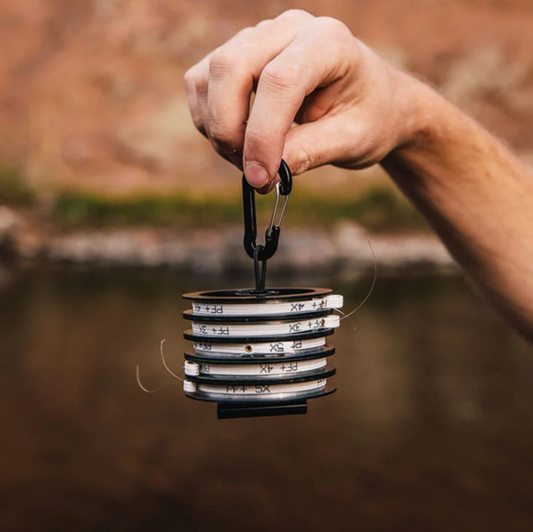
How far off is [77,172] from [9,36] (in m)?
1.05

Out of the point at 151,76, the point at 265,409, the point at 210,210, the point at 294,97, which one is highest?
the point at 151,76

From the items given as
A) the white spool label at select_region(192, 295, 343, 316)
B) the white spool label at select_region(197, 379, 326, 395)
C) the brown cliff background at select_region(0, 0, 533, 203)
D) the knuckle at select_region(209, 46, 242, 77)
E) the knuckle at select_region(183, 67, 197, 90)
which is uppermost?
the brown cliff background at select_region(0, 0, 533, 203)

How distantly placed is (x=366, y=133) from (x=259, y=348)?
29 centimetres

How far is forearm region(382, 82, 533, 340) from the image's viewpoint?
1.01m

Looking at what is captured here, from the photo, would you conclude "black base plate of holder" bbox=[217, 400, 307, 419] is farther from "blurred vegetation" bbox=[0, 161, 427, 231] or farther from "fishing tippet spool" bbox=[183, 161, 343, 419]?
Result: "blurred vegetation" bbox=[0, 161, 427, 231]

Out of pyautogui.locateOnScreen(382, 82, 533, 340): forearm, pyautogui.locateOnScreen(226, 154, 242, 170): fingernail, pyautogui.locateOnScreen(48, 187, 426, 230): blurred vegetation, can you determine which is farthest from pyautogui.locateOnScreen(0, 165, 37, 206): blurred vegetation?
pyautogui.locateOnScreen(226, 154, 242, 170): fingernail

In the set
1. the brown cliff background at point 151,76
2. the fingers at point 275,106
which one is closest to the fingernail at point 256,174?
the fingers at point 275,106

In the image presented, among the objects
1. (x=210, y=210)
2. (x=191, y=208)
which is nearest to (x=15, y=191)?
(x=191, y=208)

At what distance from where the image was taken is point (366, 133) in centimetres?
81

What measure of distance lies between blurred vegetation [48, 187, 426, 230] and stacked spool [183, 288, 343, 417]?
3.41 m

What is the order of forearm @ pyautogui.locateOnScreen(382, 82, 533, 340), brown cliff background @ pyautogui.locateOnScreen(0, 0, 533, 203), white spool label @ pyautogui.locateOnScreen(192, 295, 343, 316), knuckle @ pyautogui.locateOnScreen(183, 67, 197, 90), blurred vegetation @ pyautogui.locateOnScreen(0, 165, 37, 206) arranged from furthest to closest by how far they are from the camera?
brown cliff background @ pyautogui.locateOnScreen(0, 0, 533, 203), blurred vegetation @ pyautogui.locateOnScreen(0, 165, 37, 206), forearm @ pyautogui.locateOnScreen(382, 82, 533, 340), knuckle @ pyautogui.locateOnScreen(183, 67, 197, 90), white spool label @ pyautogui.locateOnScreen(192, 295, 343, 316)

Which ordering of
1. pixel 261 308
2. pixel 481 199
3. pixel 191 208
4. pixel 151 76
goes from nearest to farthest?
pixel 261 308
pixel 481 199
pixel 191 208
pixel 151 76

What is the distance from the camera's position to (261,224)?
409 centimetres

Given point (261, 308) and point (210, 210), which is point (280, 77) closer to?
point (261, 308)
